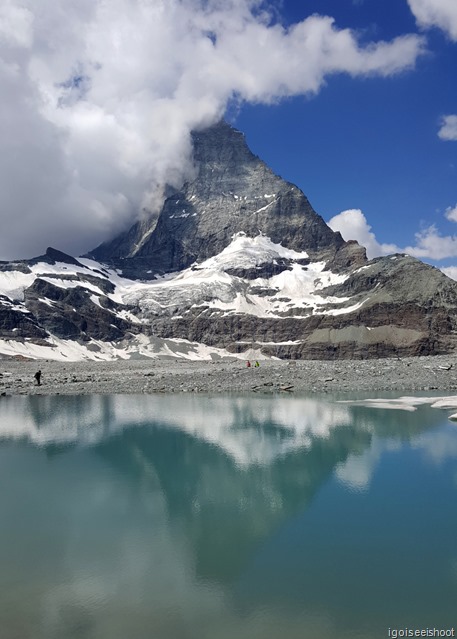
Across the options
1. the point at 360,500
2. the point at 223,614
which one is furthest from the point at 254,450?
the point at 223,614

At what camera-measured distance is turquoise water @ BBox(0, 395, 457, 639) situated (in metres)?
8.86

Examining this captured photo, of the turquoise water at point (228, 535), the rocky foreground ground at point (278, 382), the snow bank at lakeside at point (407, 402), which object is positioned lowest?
the turquoise water at point (228, 535)

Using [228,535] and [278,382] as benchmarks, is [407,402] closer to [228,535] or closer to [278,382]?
[278,382]

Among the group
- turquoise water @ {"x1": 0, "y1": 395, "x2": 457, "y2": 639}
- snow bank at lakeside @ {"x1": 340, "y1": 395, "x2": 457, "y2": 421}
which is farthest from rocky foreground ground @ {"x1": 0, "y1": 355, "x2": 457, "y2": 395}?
turquoise water @ {"x1": 0, "y1": 395, "x2": 457, "y2": 639}

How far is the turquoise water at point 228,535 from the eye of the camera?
886 centimetres

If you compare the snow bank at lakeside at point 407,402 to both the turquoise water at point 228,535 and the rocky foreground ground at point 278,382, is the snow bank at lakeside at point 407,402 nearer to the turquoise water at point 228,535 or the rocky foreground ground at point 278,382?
the rocky foreground ground at point 278,382

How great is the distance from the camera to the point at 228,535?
1275 cm

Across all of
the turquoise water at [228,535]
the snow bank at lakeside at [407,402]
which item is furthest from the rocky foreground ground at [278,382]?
the turquoise water at [228,535]

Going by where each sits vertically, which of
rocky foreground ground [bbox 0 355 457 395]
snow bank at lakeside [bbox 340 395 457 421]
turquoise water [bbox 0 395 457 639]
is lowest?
turquoise water [bbox 0 395 457 639]

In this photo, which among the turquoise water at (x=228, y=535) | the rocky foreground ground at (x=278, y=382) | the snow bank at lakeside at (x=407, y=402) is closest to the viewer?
the turquoise water at (x=228, y=535)

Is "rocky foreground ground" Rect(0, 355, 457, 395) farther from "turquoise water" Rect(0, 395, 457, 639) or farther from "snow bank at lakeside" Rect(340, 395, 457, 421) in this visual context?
"turquoise water" Rect(0, 395, 457, 639)

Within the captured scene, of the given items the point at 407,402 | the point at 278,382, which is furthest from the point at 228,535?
the point at 278,382

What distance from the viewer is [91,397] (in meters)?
43.1

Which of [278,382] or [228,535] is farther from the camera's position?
[278,382]
